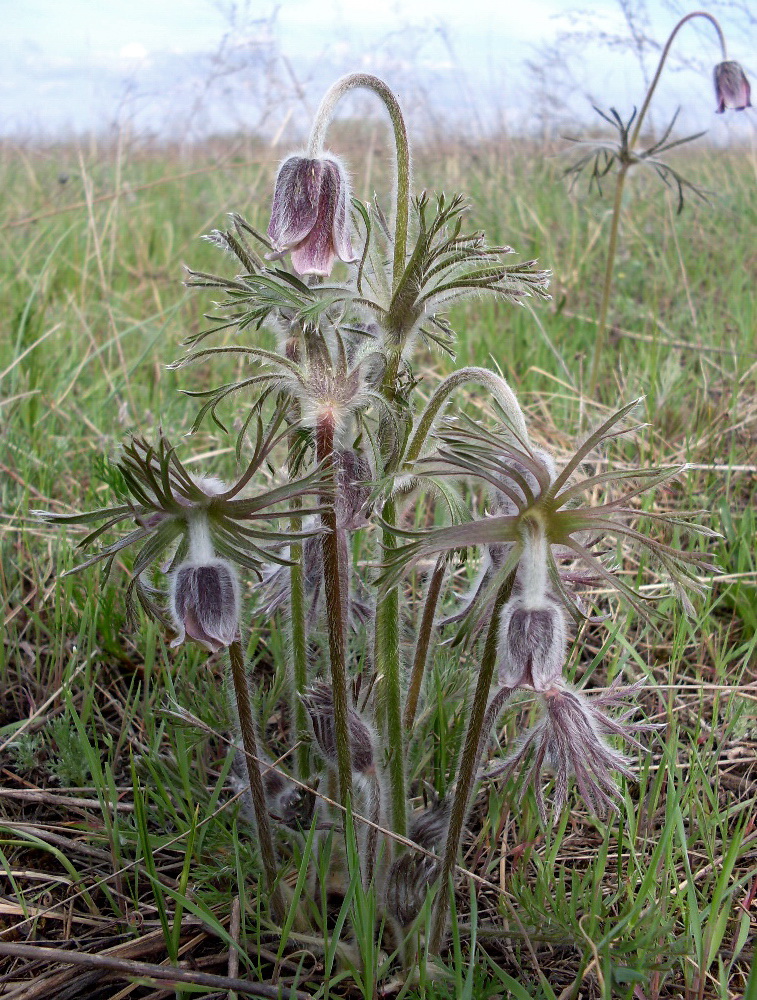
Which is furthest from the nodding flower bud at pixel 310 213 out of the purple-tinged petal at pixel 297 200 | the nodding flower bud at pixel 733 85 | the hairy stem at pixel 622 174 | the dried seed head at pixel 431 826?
the nodding flower bud at pixel 733 85

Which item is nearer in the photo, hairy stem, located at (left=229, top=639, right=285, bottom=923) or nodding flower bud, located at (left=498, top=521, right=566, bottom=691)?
nodding flower bud, located at (left=498, top=521, right=566, bottom=691)

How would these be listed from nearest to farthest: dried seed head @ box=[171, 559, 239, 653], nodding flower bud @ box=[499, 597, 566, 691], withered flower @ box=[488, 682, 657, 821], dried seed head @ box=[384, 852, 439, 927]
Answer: nodding flower bud @ box=[499, 597, 566, 691] < dried seed head @ box=[171, 559, 239, 653] < withered flower @ box=[488, 682, 657, 821] < dried seed head @ box=[384, 852, 439, 927]

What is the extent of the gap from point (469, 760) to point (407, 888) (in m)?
0.31

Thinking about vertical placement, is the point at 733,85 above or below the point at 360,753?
above

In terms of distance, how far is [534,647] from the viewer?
1.04 m

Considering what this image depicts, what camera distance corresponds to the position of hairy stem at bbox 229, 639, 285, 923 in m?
1.30

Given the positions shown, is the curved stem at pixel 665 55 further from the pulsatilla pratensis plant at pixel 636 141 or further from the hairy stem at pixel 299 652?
the hairy stem at pixel 299 652

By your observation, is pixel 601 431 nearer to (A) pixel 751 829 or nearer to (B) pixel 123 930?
(A) pixel 751 829

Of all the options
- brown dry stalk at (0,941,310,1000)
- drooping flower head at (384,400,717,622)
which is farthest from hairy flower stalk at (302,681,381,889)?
drooping flower head at (384,400,717,622)

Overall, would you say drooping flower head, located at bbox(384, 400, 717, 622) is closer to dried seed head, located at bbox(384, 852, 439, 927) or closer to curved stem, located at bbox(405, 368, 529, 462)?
curved stem, located at bbox(405, 368, 529, 462)

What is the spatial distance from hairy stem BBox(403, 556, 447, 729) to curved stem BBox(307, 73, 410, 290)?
49 cm

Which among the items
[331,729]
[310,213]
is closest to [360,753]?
[331,729]

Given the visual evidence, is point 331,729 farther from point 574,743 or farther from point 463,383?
point 463,383

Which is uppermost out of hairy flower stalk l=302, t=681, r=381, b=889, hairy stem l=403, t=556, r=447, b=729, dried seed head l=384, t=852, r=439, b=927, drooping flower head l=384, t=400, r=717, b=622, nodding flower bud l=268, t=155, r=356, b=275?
nodding flower bud l=268, t=155, r=356, b=275
